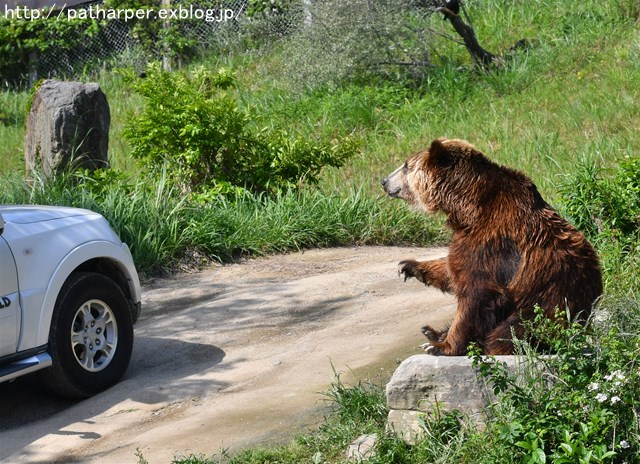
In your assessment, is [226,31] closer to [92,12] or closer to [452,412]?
[92,12]

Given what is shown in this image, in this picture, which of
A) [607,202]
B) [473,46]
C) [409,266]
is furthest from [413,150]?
[409,266]

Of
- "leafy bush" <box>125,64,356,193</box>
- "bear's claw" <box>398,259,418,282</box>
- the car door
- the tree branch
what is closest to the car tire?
the car door

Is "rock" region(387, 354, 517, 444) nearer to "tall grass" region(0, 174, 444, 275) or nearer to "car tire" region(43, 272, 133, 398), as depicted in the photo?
"car tire" region(43, 272, 133, 398)

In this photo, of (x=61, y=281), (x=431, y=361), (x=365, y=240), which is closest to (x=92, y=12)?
(x=365, y=240)

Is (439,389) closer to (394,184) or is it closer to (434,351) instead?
(434,351)

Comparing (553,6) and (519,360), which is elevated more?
(553,6)

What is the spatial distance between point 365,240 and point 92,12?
1181 cm

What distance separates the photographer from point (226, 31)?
19.7 metres

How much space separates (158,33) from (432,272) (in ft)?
50.2

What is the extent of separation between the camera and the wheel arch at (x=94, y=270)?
21.0 feet

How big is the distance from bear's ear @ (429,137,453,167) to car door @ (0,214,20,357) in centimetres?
266

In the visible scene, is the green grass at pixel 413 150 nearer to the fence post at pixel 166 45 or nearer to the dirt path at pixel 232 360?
the dirt path at pixel 232 360

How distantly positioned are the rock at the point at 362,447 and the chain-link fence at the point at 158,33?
14128 mm

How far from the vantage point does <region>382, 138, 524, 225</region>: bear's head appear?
555 centimetres
